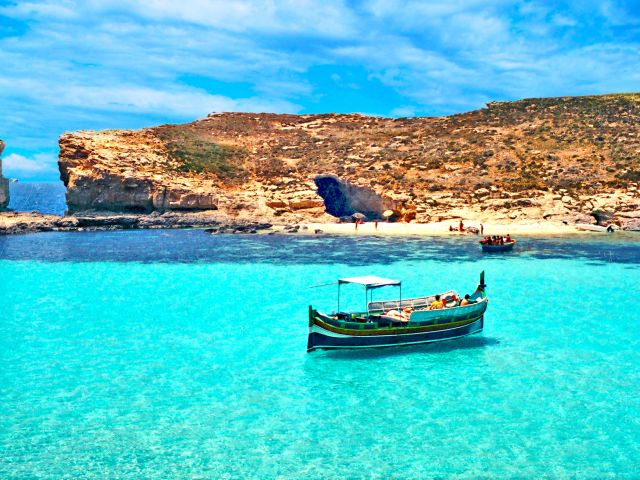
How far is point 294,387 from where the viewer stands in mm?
18562

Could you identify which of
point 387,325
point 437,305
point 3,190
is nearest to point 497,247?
point 437,305

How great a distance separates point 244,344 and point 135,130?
260ft

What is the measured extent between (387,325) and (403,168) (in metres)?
66.6

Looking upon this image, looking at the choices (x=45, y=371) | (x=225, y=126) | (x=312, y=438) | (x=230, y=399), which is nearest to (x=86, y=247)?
(x=45, y=371)

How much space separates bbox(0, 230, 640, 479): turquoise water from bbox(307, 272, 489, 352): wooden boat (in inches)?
20.2

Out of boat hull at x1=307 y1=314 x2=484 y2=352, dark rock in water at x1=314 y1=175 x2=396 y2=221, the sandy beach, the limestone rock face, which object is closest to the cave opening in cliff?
dark rock in water at x1=314 y1=175 x2=396 y2=221

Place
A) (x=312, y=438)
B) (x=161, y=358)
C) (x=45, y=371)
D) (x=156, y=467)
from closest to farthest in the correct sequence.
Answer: (x=156, y=467) → (x=312, y=438) → (x=45, y=371) → (x=161, y=358)

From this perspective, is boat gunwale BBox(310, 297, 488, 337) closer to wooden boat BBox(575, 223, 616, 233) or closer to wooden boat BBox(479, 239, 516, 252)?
wooden boat BBox(479, 239, 516, 252)

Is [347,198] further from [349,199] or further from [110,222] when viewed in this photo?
[110,222]

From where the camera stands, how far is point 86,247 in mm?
56906

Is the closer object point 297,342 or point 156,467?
point 156,467

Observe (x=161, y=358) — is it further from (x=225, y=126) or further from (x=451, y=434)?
(x=225, y=126)

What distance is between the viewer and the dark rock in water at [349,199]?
80938mm

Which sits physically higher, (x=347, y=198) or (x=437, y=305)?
(x=347, y=198)
